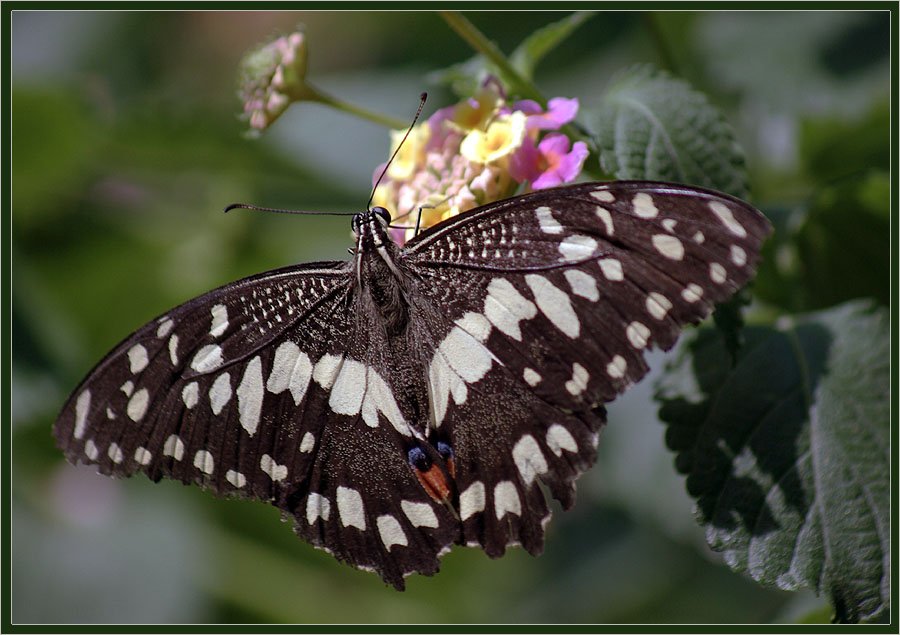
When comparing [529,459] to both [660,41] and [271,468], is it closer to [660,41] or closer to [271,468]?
[271,468]

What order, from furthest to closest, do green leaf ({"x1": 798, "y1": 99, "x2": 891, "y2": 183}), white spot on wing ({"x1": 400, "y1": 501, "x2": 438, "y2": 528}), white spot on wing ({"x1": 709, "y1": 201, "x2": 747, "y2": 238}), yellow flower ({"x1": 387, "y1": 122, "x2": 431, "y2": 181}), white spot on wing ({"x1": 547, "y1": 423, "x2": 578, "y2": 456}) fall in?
green leaf ({"x1": 798, "y1": 99, "x2": 891, "y2": 183}), yellow flower ({"x1": 387, "y1": 122, "x2": 431, "y2": 181}), white spot on wing ({"x1": 400, "y1": 501, "x2": 438, "y2": 528}), white spot on wing ({"x1": 547, "y1": 423, "x2": 578, "y2": 456}), white spot on wing ({"x1": 709, "y1": 201, "x2": 747, "y2": 238})

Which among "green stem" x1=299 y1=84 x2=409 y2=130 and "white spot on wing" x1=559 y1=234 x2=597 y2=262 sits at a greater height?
"green stem" x1=299 y1=84 x2=409 y2=130

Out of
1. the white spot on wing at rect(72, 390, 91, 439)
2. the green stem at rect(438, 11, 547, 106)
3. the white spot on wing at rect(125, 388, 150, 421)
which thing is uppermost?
the green stem at rect(438, 11, 547, 106)

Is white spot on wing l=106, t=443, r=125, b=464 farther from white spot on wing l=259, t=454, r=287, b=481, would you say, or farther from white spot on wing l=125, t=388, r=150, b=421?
white spot on wing l=259, t=454, r=287, b=481

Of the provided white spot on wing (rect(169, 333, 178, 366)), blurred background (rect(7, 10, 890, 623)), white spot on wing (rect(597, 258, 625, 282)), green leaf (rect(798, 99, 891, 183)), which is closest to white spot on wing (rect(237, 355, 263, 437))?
white spot on wing (rect(169, 333, 178, 366))

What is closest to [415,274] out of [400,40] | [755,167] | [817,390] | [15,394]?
[817,390]

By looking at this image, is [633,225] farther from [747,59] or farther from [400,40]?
[400,40]

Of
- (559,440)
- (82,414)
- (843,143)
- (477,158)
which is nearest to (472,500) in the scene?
(559,440)
